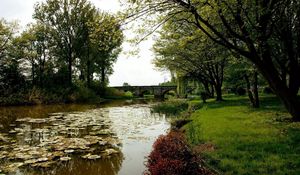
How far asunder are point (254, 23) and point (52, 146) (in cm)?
1026

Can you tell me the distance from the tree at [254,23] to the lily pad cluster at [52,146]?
20.0 feet

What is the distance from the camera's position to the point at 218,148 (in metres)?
9.93

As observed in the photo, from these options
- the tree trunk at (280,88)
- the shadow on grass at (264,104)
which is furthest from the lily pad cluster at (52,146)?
the shadow on grass at (264,104)

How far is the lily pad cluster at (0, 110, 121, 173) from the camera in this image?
10.7m

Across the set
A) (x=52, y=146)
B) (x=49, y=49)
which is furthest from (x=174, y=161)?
(x=49, y=49)

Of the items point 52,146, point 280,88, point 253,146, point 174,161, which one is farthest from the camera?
point 52,146

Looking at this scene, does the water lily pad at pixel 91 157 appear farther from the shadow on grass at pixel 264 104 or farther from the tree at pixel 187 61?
the tree at pixel 187 61

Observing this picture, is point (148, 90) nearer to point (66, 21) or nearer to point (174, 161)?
point (66, 21)

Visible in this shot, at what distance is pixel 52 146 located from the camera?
1307cm

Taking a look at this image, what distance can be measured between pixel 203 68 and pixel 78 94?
21.7 meters

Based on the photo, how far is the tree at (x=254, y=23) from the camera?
10.8 metres

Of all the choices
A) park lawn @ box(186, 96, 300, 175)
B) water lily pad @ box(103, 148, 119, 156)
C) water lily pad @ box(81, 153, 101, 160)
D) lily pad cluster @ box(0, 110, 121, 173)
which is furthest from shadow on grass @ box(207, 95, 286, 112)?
water lily pad @ box(81, 153, 101, 160)

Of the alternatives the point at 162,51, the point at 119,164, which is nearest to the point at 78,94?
the point at 162,51

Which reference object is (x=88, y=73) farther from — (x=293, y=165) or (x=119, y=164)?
(x=293, y=165)
